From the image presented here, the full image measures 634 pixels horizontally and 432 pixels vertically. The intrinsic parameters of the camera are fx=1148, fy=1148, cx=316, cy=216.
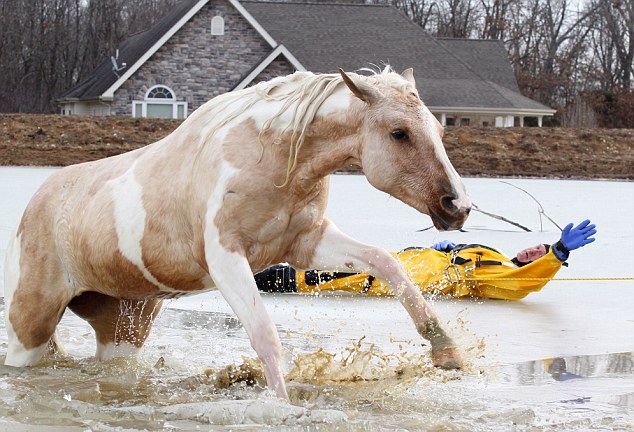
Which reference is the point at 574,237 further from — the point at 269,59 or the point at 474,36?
the point at 474,36

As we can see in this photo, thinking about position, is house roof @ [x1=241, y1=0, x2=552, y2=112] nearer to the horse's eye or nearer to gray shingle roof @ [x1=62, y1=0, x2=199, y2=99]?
gray shingle roof @ [x1=62, y1=0, x2=199, y2=99]

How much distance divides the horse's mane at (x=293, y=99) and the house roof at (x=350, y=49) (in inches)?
1248

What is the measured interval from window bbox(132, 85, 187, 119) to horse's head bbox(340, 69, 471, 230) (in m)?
33.4

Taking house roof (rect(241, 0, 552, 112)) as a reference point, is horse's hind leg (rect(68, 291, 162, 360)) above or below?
below

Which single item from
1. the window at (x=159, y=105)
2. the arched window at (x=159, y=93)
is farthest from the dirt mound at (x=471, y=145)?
the arched window at (x=159, y=93)

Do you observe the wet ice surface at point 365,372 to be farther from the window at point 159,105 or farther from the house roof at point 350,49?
the house roof at point 350,49

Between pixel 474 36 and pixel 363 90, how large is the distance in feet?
→ 190

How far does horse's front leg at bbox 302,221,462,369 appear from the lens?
509cm

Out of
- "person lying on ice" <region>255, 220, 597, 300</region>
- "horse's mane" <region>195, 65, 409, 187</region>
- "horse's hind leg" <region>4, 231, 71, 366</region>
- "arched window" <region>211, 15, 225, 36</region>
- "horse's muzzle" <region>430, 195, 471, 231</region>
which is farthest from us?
"arched window" <region>211, 15, 225, 36</region>

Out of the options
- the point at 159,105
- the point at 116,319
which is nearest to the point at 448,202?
the point at 116,319

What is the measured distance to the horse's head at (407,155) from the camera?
15.1ft

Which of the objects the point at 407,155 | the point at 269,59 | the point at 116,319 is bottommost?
the point at 116,319

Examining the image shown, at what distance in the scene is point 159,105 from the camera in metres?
37.9

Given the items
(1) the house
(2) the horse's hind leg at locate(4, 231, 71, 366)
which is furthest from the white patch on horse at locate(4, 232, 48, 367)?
(1) the house
